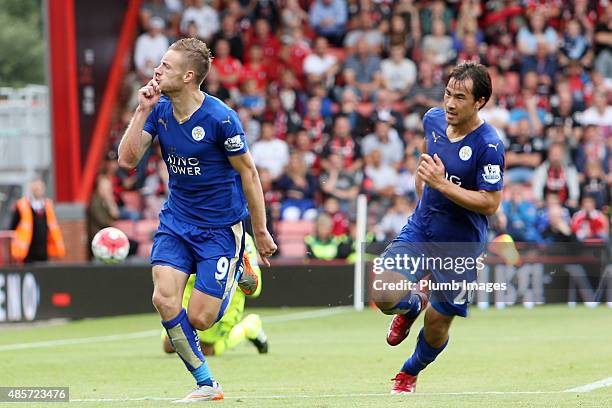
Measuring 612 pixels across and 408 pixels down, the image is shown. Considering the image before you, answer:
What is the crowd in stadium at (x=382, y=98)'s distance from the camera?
2040cm

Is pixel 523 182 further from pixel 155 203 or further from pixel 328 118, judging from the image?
pixel 155 203

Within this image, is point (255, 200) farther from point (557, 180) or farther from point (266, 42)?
point (266, 42)

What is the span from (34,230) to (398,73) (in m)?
6.61

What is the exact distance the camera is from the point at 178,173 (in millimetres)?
8828

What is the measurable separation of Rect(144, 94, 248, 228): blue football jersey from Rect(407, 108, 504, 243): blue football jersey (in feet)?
4.21

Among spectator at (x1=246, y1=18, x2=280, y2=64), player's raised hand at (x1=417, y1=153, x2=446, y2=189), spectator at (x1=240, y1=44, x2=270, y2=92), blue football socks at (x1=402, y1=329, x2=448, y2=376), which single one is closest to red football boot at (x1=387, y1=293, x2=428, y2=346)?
blue football socks at (x1=402, y1=329, x2=448, y2=376)

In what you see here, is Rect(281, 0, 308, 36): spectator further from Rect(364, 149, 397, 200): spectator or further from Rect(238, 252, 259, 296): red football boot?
Rect(238, 252, 259, 296): red football boot

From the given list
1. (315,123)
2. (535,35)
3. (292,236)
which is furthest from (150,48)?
(535,35)

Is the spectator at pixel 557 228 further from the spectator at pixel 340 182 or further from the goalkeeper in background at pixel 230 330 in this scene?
the goalkeeper in background at pixel 230 330

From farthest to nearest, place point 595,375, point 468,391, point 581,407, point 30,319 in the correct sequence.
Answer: point 30,319 < point 595,375 < point 468,391 < point 581,407

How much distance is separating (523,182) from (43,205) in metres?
7.40

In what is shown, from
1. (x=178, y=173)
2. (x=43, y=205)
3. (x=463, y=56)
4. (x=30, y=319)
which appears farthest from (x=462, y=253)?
(x=463, y=56)

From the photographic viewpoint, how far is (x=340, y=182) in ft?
68.5

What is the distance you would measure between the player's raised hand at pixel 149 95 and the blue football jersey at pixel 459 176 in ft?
6.15
